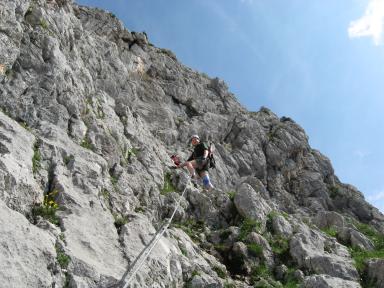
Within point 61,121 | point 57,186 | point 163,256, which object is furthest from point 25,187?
point 61,121

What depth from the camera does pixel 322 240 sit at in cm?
2344

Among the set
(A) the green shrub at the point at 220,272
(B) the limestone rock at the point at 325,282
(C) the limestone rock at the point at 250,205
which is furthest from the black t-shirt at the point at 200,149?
(B) the limestone rock at the point at 325,282

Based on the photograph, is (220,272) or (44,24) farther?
(44,24)

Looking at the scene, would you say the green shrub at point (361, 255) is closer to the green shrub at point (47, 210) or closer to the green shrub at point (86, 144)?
the green shrub at point (86, 144)

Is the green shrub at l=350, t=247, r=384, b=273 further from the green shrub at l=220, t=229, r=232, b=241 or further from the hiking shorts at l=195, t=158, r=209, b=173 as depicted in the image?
the hiking shorts at l=195, t=158, r=209, b=173

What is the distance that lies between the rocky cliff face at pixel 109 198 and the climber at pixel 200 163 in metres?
0.74

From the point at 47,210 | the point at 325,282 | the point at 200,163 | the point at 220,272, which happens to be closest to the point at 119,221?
the point at 47,210

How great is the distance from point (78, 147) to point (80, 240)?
21.4ft

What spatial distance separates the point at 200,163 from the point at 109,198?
9.12m

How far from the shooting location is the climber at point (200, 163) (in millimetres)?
24359

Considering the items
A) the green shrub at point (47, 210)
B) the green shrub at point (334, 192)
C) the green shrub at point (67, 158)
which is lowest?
the green shrub at point (47, 210)

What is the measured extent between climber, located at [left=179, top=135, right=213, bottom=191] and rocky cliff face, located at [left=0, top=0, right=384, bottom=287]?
0.74m

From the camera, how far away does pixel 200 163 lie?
82.7 feet

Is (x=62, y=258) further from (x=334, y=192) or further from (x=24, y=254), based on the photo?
(x=334, y=192)
